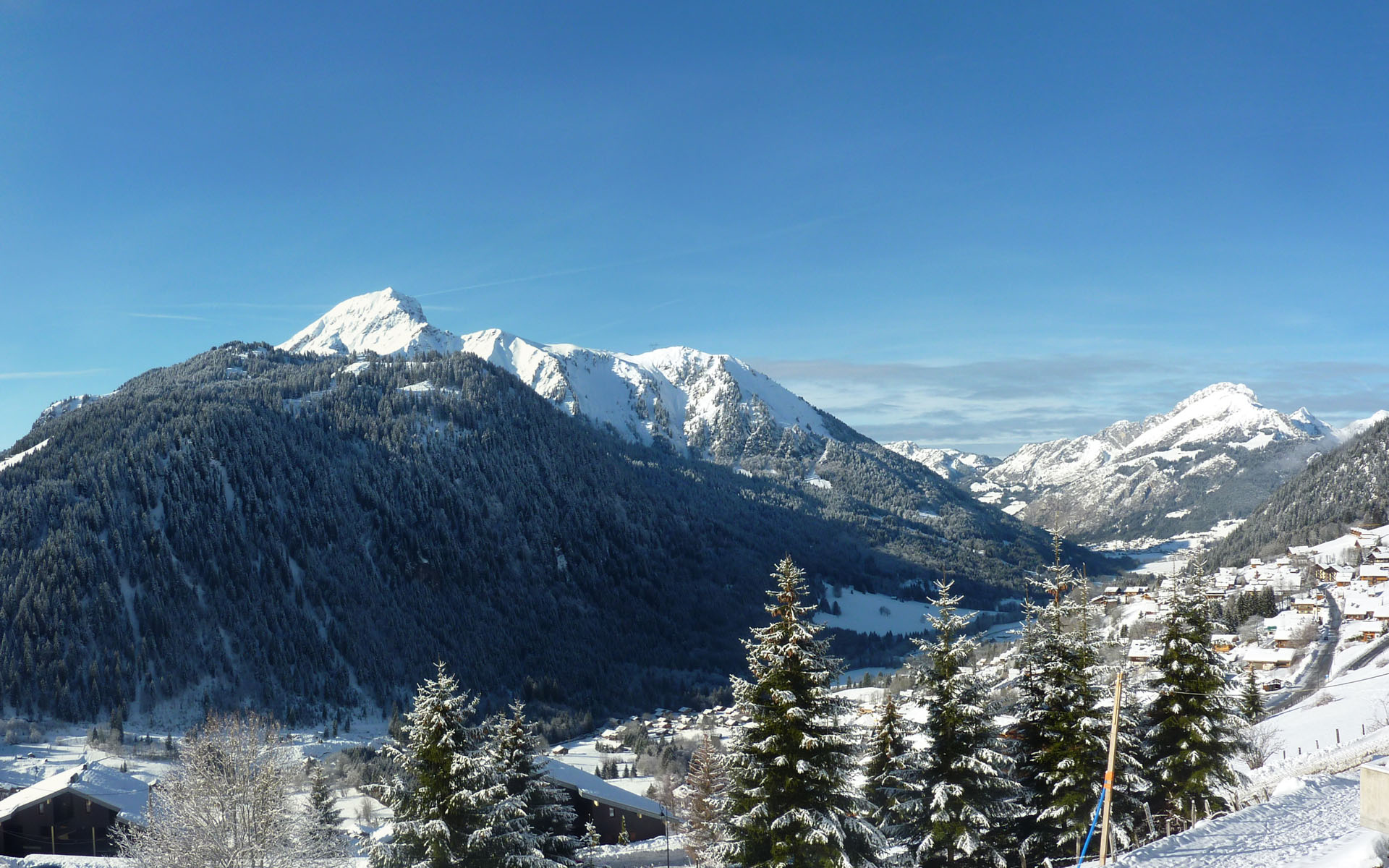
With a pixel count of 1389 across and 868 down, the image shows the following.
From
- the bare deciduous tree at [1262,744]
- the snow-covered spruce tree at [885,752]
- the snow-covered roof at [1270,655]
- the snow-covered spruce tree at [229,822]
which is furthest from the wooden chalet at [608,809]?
the snow-covered roof at [1270,655]

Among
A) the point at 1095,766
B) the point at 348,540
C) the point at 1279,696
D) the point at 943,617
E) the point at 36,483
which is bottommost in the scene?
the point at 1279,696

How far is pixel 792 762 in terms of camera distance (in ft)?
80.6

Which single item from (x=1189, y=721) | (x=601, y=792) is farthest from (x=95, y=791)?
(x=1189, y=721)

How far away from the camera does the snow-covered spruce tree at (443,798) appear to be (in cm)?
2723

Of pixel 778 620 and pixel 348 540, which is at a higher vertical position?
pixel 348 540

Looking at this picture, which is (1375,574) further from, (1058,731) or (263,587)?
(263,587)

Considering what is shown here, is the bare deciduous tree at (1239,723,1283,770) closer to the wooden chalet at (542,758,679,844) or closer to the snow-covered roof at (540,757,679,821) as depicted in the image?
the wooden chalet at (542,758,679,844)

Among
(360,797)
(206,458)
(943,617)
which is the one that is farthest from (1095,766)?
(206,458)

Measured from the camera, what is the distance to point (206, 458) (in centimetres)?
16375

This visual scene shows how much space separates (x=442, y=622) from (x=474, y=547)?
2931 cm

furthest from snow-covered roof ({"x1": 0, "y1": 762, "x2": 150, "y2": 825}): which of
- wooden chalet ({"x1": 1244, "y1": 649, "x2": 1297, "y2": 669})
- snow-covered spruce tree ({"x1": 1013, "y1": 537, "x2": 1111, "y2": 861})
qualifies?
wooden chalet ({"x1": 1244, "y1": 649, "x2": 1297, "y2": 669})

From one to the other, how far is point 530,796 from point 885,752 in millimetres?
13841

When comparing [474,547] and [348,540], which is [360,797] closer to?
[348,540]

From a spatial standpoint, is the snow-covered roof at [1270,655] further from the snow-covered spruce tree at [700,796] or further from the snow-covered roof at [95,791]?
the snow-covered roof at [95,791]
